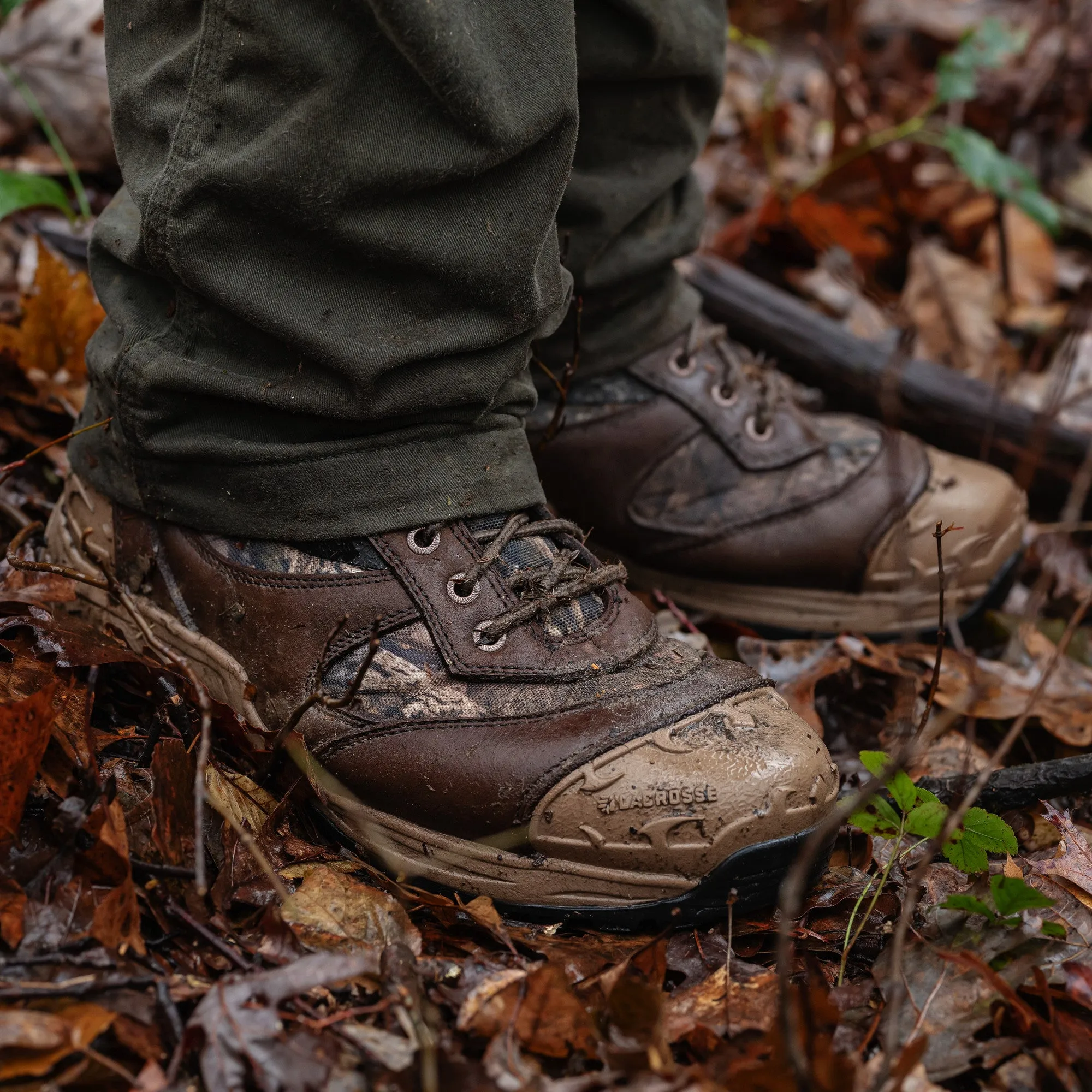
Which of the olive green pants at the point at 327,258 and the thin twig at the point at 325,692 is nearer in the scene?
the olive green pants at the point at 327,258

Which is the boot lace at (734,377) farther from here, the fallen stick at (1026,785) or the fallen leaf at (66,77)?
the fallen leaf at (66,77)

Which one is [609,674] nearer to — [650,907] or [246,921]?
[650,907]

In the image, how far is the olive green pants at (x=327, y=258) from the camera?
1.44 meters

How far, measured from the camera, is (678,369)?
247 cm

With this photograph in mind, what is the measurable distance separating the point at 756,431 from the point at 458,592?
3.51 ft

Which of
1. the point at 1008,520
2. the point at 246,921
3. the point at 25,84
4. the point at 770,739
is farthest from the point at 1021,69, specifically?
the point at 246,921

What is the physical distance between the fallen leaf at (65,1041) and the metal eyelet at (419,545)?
761 mm

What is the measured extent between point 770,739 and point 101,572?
1.17 metres

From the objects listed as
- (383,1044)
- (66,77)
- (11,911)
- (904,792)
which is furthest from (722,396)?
(66,77)

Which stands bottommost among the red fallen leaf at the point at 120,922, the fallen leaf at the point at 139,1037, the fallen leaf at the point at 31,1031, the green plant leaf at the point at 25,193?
the fallen leaf at the point at 139,1037

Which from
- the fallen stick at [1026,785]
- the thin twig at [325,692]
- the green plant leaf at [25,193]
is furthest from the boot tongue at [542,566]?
the green plant leaf at [25,193]

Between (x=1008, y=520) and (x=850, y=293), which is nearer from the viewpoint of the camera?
(x=1008, y=520)

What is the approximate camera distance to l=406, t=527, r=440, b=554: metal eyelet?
1.70 m

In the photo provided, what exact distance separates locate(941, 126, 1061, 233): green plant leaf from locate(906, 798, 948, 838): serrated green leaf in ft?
9.26
